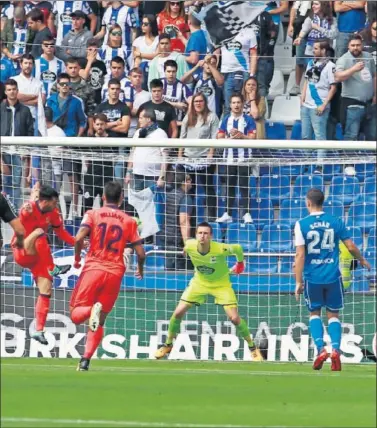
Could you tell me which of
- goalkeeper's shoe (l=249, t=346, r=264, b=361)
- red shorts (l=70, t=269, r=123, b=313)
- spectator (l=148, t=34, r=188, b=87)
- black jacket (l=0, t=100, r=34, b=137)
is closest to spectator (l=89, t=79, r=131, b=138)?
spectator (l=148, t=34, r=188, b=87)

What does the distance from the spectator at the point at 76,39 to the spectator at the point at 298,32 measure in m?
2.80

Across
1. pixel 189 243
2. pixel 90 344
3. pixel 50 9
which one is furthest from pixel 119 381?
pixel 50 9

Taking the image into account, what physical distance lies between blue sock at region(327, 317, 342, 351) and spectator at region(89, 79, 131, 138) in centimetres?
511

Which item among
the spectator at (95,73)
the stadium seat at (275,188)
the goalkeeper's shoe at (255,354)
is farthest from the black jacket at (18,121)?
the goalkeeper's shoe at (255,354)

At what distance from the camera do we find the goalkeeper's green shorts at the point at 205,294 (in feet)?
45.9

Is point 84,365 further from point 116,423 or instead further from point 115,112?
point 115,112

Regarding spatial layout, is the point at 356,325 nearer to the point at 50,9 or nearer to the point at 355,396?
the point at 355,396

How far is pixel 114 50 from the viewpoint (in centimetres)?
1725

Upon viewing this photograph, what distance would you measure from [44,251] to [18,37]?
570cm

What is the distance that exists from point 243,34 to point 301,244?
532 cm

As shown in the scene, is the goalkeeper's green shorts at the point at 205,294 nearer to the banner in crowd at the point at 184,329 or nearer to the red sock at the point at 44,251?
the banner in crowd at the point at 184,329

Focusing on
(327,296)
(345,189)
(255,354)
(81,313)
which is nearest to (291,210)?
(345,189)

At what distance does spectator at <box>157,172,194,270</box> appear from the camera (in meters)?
14.4

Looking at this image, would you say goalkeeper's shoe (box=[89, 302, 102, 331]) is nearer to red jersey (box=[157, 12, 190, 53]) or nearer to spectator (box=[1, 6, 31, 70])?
red jersey (box=[157, 12, 190, 53])
